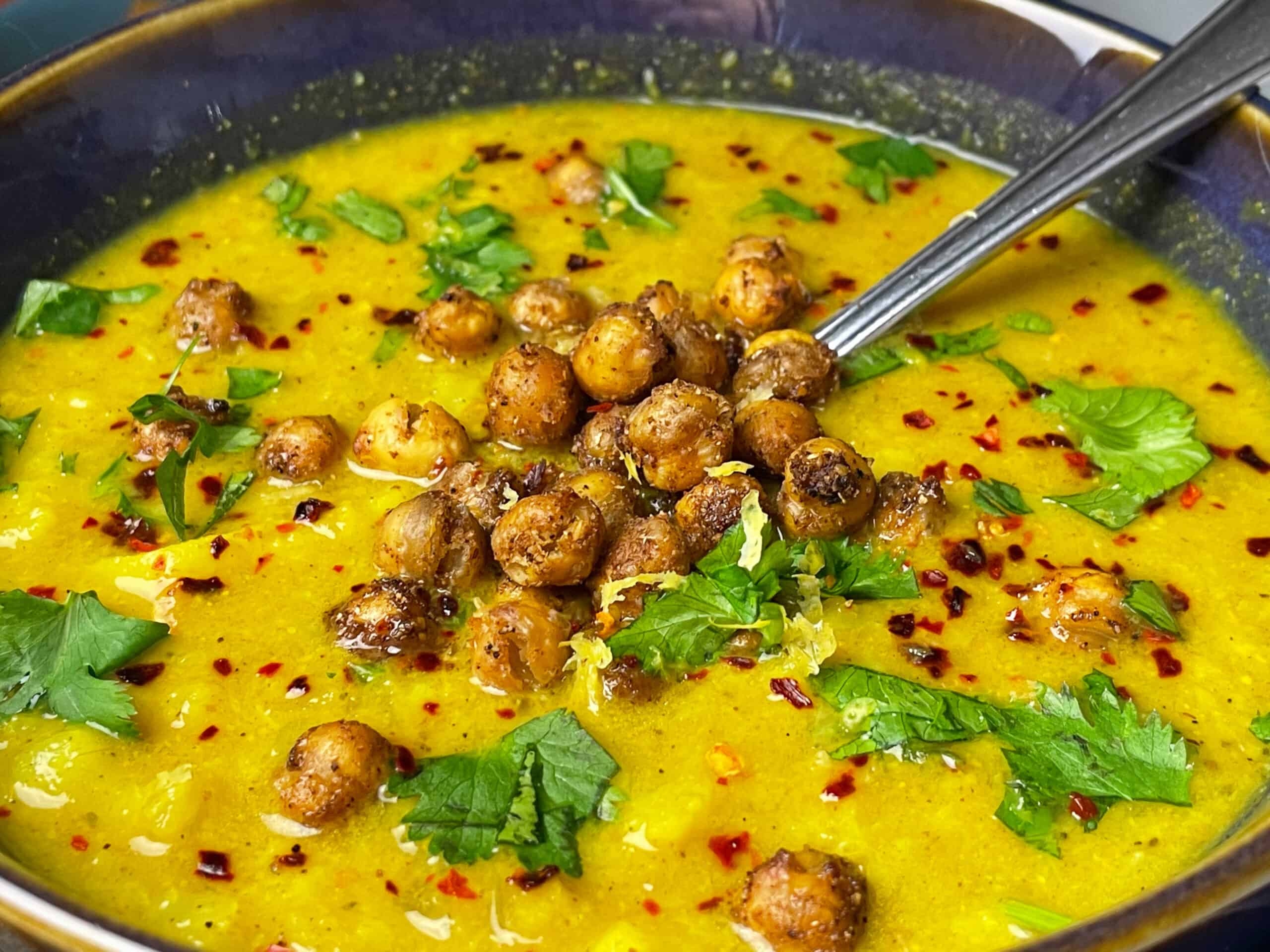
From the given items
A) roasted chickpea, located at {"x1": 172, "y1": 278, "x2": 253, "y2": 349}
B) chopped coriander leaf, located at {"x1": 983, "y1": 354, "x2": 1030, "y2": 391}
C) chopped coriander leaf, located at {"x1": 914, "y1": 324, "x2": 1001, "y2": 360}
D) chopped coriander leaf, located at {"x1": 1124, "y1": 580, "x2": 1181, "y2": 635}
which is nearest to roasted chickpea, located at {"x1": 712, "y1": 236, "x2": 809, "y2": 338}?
chopped coriander leaf, located at {"x1": 914, "y1": 324, "x2": 1001, "y2": 360}

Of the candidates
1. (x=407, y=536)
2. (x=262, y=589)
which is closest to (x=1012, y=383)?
(x=407, y=536)

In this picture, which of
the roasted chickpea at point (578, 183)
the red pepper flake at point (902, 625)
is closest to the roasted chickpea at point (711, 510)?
the red pepper flake at point (902, 625)

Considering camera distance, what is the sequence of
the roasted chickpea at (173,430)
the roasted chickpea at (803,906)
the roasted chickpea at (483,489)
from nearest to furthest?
the roasted chickpea at (803,906), the roasted chickpea at (483,489), the roasted chickpea at (173,430)

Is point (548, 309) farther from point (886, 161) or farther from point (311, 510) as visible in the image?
point (886, 161)

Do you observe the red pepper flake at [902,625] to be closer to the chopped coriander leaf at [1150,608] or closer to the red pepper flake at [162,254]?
the chopped coriander leaf at [1150,608]

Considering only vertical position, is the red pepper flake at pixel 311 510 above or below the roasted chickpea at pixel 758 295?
below

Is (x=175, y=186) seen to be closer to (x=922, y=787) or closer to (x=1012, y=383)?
(x=1012, y=383)
